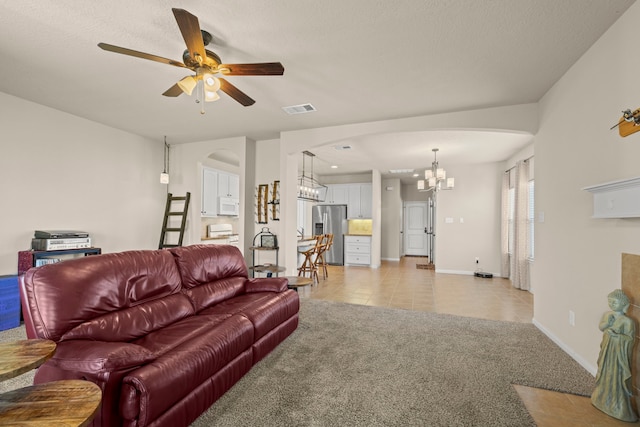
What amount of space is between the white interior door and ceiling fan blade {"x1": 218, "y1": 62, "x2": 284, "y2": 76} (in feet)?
30.8

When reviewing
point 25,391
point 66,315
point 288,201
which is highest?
point 288,201

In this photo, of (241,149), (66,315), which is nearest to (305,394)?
(66,315)

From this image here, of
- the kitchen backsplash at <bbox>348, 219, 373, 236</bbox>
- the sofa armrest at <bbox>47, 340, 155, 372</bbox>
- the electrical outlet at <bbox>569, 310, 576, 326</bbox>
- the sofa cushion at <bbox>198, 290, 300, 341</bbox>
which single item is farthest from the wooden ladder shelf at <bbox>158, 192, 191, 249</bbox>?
the electrical outlet at <bbox>569, 310, 576, 326</bbox>

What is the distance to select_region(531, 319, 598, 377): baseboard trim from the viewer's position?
2.46 meters

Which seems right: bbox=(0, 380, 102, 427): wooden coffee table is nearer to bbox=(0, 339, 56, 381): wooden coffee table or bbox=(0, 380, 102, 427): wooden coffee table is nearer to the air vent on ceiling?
bbox=(0, 339, 56, 381): wooden coffee table

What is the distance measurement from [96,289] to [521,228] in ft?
20.6

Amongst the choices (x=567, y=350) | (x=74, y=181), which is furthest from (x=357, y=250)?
(x=74, y=181)

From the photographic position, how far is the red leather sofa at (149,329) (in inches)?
58.6

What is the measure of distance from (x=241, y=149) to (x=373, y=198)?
407 cm

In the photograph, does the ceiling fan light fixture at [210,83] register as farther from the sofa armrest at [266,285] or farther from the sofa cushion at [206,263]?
the sofa armrest at [266,285]

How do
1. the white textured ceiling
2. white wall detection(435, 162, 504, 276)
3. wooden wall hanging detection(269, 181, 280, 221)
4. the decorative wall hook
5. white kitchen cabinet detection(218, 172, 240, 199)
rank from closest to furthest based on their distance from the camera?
1. the decorative wall hook
2. the white textured ceiling
3. wooden wall hanging detection(269, 181, 280, 221)
4. white kitchen cabinet detection(218, 172, 240, 199)
5. white wall detection(435, 162, 504, 276)

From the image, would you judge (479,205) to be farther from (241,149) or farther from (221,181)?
(221,181)

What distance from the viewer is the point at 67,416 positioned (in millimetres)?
1069

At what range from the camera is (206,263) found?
118 inches
